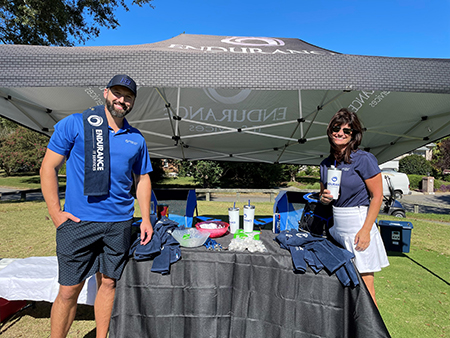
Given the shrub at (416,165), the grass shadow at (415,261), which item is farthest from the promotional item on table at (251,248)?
the shrub at (416,165)

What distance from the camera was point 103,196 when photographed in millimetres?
1707

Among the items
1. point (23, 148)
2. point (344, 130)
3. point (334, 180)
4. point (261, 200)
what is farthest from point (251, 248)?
point (23, 148)

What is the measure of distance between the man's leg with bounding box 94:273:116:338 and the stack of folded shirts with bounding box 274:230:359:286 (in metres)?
1.32

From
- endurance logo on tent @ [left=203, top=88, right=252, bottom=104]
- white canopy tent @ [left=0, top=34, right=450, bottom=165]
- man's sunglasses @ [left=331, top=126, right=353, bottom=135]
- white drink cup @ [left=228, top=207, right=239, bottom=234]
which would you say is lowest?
white drink cup @ [left=228, top=207, right=239, bottom=234]

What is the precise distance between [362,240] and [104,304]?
6.40ft

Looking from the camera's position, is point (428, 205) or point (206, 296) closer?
point (206, 296)

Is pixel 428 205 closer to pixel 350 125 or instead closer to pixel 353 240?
pixel 353 240

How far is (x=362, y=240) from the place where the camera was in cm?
187

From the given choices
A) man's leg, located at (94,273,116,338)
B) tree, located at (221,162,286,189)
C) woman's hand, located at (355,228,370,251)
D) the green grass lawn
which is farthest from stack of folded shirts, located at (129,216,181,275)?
tree, located at (221,162,286,189)

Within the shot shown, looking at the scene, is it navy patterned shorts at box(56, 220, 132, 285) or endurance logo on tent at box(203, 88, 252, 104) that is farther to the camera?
endurance logo on tent at box(203, 88, 252, 104)

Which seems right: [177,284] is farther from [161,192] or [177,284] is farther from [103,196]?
[161,192]

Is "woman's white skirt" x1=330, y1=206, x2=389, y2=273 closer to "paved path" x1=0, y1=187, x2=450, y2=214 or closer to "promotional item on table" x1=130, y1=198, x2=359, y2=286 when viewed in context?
"promotional item on table" x1=130, y1=198, x2=359, y2=286

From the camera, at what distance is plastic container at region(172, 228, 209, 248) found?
2016mm

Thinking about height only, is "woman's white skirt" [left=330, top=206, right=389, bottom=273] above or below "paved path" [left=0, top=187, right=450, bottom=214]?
above
